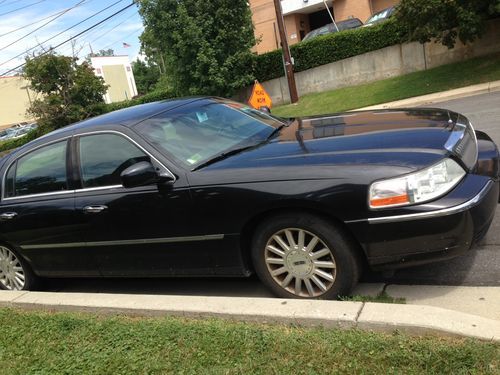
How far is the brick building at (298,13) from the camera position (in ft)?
102

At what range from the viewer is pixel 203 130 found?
173 inches

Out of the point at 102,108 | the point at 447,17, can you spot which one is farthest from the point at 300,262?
the point at 102,108

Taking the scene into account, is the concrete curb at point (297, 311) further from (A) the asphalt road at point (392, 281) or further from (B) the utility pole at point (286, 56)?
(B) the utility pole at point (286, 56)

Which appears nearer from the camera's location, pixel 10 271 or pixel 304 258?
pixel 304 258

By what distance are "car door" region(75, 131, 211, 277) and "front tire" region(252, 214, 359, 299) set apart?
1.66ft

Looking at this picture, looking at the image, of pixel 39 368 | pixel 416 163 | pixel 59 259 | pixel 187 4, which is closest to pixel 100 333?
pixel 39 368

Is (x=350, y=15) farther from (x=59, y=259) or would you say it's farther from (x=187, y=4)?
(x=59, y=259)

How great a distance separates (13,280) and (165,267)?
6.74 ft

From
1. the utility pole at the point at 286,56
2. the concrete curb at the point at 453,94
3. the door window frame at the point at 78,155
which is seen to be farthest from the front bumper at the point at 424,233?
the utility pole at the point at 286,56

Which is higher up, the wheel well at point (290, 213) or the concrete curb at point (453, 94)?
the wheel well at point (290, 213)

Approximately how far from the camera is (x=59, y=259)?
15.3ft

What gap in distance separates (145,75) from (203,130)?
9994 centimetres

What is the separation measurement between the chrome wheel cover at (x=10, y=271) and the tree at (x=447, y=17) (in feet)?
45.8

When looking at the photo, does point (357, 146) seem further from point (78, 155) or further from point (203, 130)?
point (78, 155)
